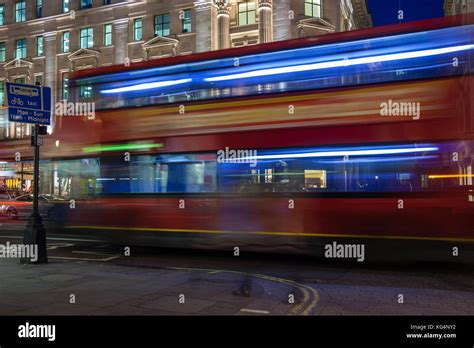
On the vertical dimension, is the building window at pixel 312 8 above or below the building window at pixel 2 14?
below

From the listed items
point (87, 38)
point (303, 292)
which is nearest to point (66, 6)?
point (87, 38)

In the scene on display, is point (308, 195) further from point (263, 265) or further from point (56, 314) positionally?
point (56, 314)

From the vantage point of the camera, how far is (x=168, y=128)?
11312 mm

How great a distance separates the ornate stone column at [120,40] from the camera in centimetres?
4069

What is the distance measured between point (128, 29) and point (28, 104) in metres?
32.2

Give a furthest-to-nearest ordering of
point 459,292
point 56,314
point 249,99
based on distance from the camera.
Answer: point 249,99 < point 459,292 < point 56,314

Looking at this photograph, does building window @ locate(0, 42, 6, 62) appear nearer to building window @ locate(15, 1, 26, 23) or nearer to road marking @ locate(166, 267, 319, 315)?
building window @ locate(15, 1, 26, 23)

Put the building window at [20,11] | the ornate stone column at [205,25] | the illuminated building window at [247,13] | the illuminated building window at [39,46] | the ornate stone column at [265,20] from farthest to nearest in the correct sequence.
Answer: the building window at [20,11] → the illuminated building window at [39,46] → the ornate stone column at [205,25] → the illuminated building window at [247,13] → the ornate stone column at [265,20]

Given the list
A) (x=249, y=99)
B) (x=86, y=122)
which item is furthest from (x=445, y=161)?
(x=86, y=122)

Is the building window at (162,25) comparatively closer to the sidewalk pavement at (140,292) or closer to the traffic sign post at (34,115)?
the traffic sign post at (34,115)

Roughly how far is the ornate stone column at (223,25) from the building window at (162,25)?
15.8 feet

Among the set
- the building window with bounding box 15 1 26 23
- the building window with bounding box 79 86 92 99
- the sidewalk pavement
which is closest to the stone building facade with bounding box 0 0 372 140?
the building window with bounding box 15 1 26 23

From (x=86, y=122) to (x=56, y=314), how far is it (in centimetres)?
697

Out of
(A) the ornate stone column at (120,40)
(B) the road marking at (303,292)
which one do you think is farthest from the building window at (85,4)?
(B) the road marking at (303,292)
